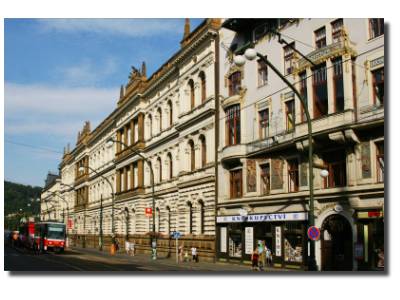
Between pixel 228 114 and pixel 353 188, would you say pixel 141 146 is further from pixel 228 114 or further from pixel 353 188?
pixel 353 188

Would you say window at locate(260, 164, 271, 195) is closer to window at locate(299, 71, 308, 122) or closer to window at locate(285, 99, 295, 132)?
window at locate(285, 99, 295, 132)

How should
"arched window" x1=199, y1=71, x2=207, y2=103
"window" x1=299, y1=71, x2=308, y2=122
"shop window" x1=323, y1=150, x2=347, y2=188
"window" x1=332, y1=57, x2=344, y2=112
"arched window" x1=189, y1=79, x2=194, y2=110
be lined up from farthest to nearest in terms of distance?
1. "arched window" x1=189, y1=79, x2=194, y2=110
2. "arched window" x1=199, y1=71, x2=207, y2=103
3. "window" x1=299, y1=71, x2=308, y2=122
4. "shop window" x1=323, y1=150, x2=347, y2=188
5. "window" x1=332, y1=57, x2=344, y2=112

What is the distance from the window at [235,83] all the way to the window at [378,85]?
494 inches

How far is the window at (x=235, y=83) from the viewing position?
36.0 metres

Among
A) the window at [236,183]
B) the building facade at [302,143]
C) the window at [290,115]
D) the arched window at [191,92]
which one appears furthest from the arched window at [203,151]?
the window at [290,115]

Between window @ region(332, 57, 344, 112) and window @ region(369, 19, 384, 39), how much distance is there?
7.01 ft

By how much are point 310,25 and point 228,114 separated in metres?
10.5

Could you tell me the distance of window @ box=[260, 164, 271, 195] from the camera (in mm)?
32300

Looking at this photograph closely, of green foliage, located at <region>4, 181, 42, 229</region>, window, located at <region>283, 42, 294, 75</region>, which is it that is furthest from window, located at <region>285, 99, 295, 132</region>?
green foliage, located at <region>4, 181, 42, 229</region>

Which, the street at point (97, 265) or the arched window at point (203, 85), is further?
the arched window at point (203, 85)

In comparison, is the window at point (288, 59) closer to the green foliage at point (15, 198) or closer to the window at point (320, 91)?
the window at point (320, 91)

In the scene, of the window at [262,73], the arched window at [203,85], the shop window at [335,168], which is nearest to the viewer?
the shop window at [335,168]

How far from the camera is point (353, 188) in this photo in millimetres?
25359

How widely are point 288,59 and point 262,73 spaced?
10.4 ft
